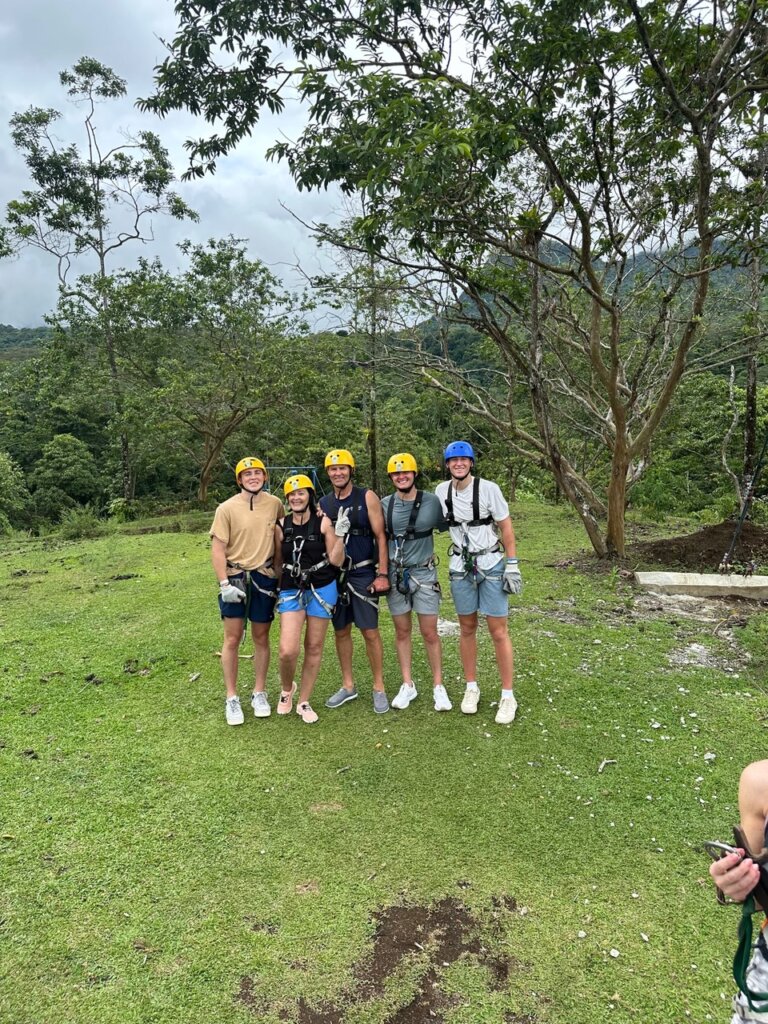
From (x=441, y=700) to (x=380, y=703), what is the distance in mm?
465

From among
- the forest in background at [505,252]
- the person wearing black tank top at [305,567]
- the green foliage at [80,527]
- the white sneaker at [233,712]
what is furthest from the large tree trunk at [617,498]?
the green foliage at [80,527]

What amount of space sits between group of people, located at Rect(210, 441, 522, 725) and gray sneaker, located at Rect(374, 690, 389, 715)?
0.49 m

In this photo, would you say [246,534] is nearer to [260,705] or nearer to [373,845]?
[260,705]

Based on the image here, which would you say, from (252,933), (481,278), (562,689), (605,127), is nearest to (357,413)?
(481,278)

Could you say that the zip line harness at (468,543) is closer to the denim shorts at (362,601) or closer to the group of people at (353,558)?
the group of people at (353,558)

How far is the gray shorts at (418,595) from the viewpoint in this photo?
435cm

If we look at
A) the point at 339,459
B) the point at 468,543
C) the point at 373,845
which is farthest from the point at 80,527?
the point at 373,845

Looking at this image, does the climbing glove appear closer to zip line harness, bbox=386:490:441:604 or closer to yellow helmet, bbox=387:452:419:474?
zip line harness, bbox=386:490:441:604

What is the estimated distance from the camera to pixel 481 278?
7.38 metres

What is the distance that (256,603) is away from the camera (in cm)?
430

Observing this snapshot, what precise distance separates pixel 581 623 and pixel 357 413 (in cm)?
1214

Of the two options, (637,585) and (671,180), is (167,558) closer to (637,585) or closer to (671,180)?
(637,585)

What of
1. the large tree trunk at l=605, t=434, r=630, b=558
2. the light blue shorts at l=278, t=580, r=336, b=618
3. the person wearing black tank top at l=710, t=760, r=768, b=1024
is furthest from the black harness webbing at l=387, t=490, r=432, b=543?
the large tree trunk at l=605, t=434, r=630, b=558

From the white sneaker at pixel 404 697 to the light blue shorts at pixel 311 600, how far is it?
2.93 ft
